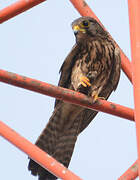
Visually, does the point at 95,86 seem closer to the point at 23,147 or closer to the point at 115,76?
the point at 115,76

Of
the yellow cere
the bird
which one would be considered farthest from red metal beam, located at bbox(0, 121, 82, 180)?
the yellow cere

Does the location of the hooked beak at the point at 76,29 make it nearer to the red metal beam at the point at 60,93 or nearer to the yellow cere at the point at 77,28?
the yellow cere at the point at 77,28

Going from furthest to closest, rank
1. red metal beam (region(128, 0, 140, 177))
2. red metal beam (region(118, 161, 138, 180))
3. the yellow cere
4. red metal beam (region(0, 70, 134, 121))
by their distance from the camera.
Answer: the yellow cere < red metal beam (region(118, 161, 138, 180)) < red metal beam (region(0, 70, 134, 121)) < red metal beam (region(128, 0, 140, 177))

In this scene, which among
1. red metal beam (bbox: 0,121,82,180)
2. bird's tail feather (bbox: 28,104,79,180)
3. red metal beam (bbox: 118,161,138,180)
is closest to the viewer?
red metal beam (bbox: 0,121,82,180)

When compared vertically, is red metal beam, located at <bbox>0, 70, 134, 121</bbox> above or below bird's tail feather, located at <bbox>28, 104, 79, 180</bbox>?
above

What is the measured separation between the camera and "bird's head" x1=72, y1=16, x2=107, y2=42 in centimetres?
425

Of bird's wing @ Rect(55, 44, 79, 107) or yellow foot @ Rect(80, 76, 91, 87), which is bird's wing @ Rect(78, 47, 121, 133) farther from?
bird's wing @ Rect(55, 44, 79, 107)

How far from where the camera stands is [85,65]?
14.0ft

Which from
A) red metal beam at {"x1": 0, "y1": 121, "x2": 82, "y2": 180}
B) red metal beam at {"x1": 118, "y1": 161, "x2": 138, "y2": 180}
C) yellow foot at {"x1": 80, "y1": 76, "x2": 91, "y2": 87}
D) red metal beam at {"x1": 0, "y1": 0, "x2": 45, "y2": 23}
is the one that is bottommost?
red metal beam at {"x1": 118, "y1": 161, "x2": 138, "y2": 180}

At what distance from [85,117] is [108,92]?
16.5 inches

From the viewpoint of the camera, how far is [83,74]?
13.6 feet

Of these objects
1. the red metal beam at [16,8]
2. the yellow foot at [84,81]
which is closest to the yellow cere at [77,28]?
the yellow foot at [84,81]

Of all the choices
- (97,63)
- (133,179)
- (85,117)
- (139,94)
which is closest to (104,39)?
(97,63)

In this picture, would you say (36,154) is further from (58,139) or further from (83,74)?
(83,74)
